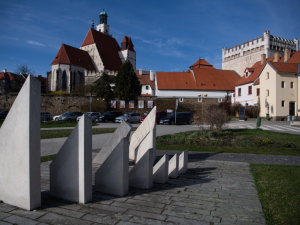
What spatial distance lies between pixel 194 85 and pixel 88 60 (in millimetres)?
33193

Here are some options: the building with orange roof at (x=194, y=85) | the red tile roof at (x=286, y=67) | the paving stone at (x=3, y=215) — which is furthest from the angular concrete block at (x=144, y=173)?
the building with orange roof at (x=194, y=85)

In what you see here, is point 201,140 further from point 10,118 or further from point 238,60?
point 238,60

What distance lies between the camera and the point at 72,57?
199ft

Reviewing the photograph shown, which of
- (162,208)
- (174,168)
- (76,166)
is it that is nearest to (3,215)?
(76,166)

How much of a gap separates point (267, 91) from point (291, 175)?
32601mm

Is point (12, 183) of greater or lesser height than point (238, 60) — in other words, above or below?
below

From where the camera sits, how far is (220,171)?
6219 mm

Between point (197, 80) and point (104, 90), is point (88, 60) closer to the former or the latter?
point (104, 90)

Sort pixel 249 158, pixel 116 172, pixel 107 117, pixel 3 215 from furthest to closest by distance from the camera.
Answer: pixel 107 117, pixel 249 158, pixel 116 172, pixel 3 215

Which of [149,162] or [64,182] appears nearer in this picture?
[64,182]

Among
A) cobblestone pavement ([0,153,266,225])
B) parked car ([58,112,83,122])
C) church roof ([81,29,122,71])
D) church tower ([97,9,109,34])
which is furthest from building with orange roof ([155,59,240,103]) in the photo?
church tower ([97,9,109,34])

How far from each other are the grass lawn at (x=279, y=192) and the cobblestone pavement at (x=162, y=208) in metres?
0.15

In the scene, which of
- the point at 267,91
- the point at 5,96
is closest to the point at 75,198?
the point at 267,91

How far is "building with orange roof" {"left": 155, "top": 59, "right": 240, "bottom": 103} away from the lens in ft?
150
